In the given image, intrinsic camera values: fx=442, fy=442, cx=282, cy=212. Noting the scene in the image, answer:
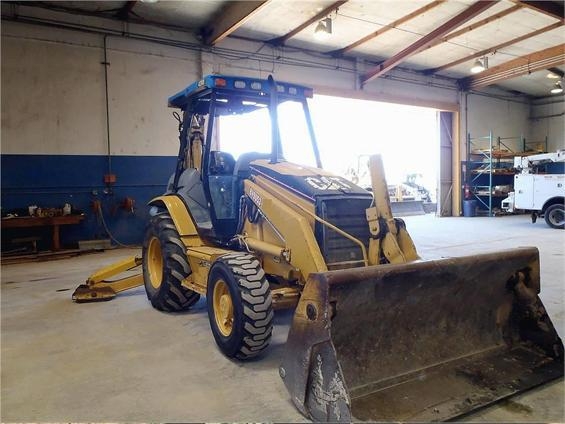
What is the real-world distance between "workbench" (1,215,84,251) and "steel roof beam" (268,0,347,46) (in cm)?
628

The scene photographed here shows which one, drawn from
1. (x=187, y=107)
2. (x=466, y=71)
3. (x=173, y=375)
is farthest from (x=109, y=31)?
(x=466, y=71)

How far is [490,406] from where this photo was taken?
96.3 inches

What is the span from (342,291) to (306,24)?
9.01 m

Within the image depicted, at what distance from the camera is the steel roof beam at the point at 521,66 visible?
1239cm

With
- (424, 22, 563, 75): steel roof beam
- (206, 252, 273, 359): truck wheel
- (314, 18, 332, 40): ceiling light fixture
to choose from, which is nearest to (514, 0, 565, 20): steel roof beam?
(424, 22, 563, 75): steel roof beam

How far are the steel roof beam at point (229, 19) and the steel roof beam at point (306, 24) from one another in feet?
5.78

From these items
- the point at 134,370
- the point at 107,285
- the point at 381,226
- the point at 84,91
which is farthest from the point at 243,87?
the point at 84,91

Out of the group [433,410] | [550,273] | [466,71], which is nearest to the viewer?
[433,410]

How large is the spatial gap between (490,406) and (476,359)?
44 cm

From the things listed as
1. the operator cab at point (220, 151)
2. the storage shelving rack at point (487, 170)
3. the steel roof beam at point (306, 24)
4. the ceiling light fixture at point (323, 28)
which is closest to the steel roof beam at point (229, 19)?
the ceiling light fixture at point (323, 28)

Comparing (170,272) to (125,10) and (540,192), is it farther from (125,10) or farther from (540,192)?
(540,192)

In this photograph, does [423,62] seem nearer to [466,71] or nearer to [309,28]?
[466,71]

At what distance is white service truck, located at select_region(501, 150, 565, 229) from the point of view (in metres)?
11.8

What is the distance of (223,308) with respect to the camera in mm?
3334
